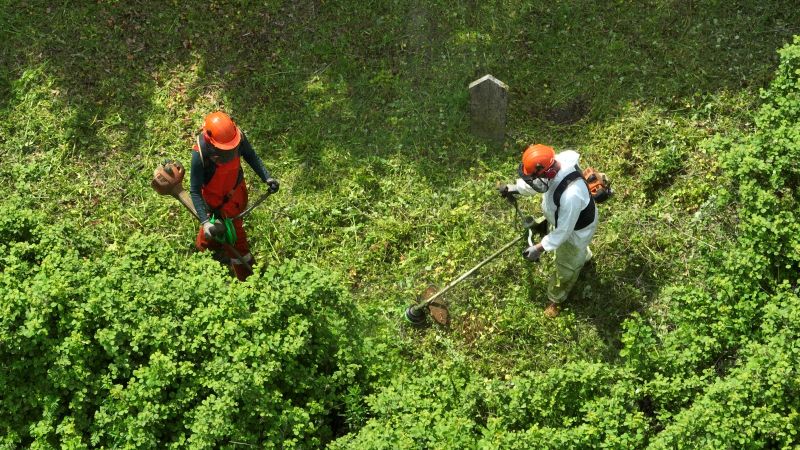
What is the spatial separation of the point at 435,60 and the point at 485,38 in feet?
2.09

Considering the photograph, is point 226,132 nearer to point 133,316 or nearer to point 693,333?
point 133,316

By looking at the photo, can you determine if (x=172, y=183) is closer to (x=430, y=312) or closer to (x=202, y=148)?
(x=202, y=148)

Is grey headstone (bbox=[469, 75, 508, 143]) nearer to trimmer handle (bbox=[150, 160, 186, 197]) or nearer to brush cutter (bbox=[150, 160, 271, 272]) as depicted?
brush cutter (bbox=[150, 160, 271, 272])

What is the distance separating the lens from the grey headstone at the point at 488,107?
7.59 metres

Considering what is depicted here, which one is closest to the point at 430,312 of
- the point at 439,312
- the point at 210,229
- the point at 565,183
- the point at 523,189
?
the point at 439,312

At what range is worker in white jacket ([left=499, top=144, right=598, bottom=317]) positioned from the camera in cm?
606

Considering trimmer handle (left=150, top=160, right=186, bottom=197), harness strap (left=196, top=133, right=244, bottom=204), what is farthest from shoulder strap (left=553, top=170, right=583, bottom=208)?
trimmer handle (left=150, top=160, right=186, bottom=197)

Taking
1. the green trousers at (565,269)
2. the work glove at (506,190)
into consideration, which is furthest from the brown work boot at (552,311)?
the work glove at (506,190)

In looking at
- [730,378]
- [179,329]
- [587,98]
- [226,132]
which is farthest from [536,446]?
[587,98]

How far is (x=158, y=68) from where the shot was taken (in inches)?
347

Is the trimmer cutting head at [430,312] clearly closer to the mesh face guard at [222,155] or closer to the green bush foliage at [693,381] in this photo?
the green bush foliage at [693,381]

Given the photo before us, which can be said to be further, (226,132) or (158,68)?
(158,68)

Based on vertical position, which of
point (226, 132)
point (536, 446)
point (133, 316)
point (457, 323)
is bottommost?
point (457, 323)

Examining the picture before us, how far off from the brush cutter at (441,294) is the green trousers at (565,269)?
33 centimetres
